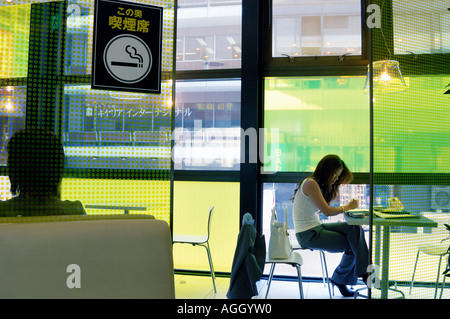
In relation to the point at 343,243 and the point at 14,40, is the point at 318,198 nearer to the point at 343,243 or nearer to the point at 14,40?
the point at 343,243

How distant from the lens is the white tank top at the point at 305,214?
3684 millimetres

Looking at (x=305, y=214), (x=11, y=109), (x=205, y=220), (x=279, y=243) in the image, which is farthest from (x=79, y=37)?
(x=205, y=220)

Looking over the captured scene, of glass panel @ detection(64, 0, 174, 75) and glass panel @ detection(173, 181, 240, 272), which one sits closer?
glass panel @ detection(64, 0, 174, 75)

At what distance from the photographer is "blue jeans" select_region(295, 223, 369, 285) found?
353 cm

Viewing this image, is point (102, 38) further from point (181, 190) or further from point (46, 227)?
point (181, 190)

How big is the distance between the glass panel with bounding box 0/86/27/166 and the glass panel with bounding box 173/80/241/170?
8.76ft

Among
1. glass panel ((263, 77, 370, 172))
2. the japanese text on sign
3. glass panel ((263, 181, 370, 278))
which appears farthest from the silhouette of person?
glass panel ((263, 77, 370, 172))

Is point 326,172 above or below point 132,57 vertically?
below

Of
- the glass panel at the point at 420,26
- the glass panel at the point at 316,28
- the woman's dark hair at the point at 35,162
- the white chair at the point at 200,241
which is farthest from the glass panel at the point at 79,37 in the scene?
the glass panel at the point at 316,28

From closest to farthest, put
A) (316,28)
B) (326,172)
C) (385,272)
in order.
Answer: (385,272)
(326,172)
(316,28)

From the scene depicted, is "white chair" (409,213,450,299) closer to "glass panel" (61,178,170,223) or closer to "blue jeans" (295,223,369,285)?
"blue jeans" (295,223,369,285)

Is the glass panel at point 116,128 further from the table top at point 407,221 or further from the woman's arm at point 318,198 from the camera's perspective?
the woman's arm at point 318,198

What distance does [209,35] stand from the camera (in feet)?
15.2

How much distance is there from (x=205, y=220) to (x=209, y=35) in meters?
1.98
